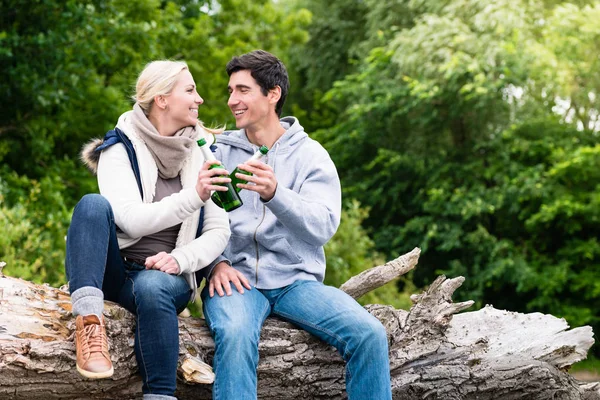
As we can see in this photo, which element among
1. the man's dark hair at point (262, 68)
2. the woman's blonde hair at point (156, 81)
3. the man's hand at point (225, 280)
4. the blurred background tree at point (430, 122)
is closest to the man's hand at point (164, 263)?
the man's hand at point (225, 280)

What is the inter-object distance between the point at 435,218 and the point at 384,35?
4439mm

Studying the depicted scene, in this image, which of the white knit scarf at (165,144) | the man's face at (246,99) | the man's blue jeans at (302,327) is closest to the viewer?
the man's blue jeans at (302,327)

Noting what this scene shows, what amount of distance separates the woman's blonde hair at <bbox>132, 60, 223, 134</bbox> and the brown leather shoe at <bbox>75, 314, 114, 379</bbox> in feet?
3.32

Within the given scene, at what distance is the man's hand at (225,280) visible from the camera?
369 centimetres

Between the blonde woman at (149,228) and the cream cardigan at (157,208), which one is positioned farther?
the cream cardigan at (157,208)

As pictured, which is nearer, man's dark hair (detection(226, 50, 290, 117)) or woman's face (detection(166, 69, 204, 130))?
woman's face (detection(166, 69, 204, 130))

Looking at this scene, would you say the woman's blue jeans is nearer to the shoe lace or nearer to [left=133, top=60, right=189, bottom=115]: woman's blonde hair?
the shoe lace

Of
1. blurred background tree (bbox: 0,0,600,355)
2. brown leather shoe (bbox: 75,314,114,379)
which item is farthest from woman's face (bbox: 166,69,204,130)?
blurred background tree (bbox: 0,0,600,355)

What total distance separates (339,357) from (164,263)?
1013 millimetres

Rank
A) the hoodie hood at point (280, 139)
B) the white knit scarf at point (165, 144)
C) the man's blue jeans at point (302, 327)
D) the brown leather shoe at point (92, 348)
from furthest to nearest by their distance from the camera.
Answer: the hoodie hood at point (280, 139)
the white knit scarf at point (165, 144)
the man's blue jeans at point (302, 327)
the brown leather shoe at point (92, 348)

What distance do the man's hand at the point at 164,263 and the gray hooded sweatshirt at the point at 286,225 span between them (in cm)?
29

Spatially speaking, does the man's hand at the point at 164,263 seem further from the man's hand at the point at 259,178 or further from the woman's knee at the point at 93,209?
the man's hand at the point at 259,178

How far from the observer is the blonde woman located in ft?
10.9

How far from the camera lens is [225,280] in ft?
12.2
